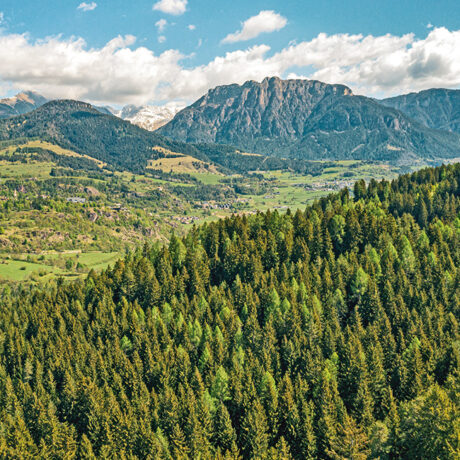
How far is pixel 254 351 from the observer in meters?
110

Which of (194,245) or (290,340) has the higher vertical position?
(194,245)

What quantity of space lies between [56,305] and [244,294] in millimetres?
73494

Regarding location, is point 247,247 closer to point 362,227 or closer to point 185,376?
point 362,227

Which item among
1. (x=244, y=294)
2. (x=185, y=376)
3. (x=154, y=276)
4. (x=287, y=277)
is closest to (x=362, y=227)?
(x=287, y=277)

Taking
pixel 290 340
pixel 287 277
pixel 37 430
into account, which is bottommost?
pixel 37 430

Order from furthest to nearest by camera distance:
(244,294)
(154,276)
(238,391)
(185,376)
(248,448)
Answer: (154,276)
(244,294)
(185,376)
(238,391)
(248,448)

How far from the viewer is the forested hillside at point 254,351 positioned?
270 ft

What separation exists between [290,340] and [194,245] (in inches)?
2834

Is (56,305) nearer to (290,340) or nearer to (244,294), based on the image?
(244,294)

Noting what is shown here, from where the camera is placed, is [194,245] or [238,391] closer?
[238,391]

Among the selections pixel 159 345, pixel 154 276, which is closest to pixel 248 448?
pixel 159 345

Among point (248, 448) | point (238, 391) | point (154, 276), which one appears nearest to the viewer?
point (248, 448)

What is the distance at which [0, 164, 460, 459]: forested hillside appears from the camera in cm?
8225

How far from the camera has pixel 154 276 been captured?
14962 cm
